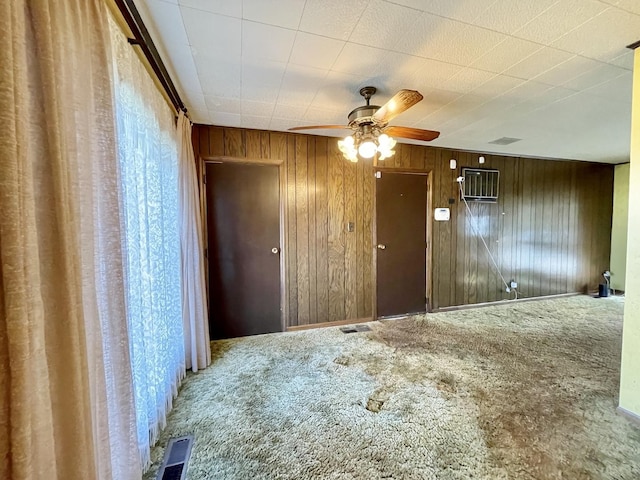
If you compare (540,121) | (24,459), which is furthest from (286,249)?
(540,121)

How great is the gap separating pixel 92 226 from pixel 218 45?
1.37m

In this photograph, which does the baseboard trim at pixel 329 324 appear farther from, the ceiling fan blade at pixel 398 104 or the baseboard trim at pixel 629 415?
the ceiling fan blade at pixel 398 104

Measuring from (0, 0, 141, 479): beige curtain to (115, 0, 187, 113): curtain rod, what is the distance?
41cm

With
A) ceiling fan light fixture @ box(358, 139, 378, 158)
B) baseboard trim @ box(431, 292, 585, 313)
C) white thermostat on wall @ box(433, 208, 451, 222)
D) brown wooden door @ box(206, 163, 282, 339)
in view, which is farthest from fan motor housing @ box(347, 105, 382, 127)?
baseboard trim @ box(431, 292, 585, 313)

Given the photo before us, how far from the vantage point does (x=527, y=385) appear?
6.93 ft

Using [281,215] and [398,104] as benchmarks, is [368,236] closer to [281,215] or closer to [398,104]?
[281,215]

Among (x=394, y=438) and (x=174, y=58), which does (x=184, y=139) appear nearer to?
(x=174, y=58)

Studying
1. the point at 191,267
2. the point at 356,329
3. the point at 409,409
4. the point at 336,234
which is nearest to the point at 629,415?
the point at 409,409

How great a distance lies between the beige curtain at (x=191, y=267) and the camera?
2.29 m

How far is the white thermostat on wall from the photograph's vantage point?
12.6ft

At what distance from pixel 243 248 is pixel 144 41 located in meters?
2.05

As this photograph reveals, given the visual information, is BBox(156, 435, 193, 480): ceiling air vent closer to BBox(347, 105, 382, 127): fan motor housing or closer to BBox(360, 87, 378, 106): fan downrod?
BBox(347, 105, 382, 127): fan motor housing

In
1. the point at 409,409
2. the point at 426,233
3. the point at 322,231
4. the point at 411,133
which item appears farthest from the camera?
the point at 426,233

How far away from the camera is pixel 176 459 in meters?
1.46
